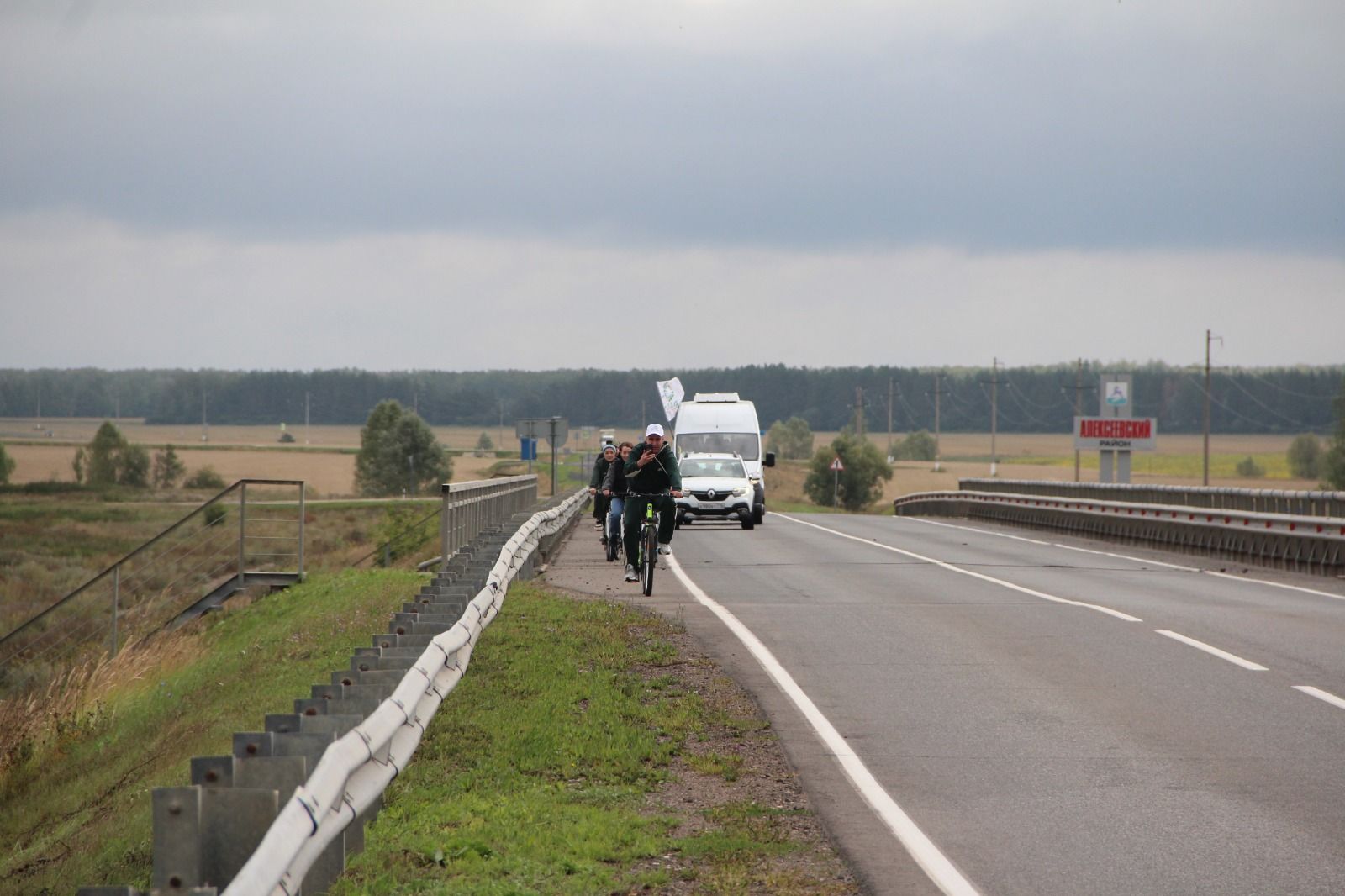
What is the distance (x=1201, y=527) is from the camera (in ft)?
93.7

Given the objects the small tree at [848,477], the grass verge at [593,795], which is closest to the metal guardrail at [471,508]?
the grass verge at [593,795]

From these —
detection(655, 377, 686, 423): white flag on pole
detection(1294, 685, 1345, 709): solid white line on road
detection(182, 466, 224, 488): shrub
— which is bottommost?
detection(182, 466, 224, 488): shrub

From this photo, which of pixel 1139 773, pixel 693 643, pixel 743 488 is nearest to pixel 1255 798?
pixel 1139 773

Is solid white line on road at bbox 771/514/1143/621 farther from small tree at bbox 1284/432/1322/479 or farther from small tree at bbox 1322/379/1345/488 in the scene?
small tree at bbox 1284/432/1322/479

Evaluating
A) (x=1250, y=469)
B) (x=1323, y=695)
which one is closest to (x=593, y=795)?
(x=1323, y=695)

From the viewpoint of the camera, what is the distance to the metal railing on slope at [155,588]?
75.2 feet

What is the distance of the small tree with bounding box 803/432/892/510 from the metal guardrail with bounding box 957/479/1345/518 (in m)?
68.5

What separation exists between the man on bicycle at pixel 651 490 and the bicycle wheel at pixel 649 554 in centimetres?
16

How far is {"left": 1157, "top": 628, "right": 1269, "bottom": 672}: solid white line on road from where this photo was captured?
39.1 feet

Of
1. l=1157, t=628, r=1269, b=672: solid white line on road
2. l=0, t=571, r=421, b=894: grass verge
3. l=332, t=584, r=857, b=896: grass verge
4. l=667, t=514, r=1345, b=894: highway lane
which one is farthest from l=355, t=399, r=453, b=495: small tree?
l=332, t=584, r=857, b=896: grass verge

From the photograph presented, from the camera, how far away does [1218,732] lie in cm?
909

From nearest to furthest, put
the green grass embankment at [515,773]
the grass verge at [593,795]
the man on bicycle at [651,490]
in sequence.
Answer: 1. the grass verge at [593,795]
2. the green grass embankment at [515,773]
3. the man on bicycle at [651,490]

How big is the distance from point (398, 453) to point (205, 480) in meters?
22.4

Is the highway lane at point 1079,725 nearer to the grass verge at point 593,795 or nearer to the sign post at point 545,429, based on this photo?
the grass verge at point 593,795
